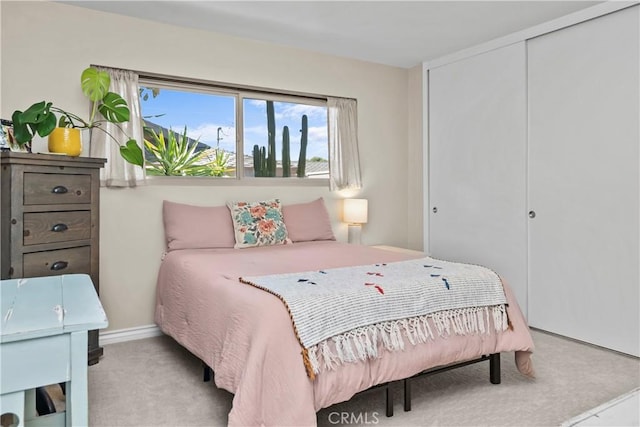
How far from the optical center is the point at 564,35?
3.40 m

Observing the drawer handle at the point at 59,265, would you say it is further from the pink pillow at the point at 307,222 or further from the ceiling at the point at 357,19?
the ceiling at the point at 357,19

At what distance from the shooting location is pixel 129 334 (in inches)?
135

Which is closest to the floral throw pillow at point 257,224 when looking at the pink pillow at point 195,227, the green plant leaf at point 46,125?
the pink pillow at point 195,227

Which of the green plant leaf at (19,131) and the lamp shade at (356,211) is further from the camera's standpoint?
the lamp shade at (356,211)

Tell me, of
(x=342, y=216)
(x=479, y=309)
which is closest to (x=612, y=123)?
(x=479, y=309)

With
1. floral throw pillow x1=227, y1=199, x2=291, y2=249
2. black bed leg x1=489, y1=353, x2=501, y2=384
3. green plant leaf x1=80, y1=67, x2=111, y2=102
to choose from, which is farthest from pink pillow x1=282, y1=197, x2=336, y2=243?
black bed leg x1=489, y1=353, x2=501, y2=384

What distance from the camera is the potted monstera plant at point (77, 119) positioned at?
2.60m

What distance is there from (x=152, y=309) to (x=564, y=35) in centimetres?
367

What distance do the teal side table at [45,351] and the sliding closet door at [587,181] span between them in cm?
320

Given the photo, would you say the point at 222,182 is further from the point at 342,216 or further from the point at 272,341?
the point at 272,341

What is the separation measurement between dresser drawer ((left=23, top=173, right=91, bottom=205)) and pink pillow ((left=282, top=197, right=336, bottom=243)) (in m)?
1.58

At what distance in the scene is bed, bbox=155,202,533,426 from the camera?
70.6 inches

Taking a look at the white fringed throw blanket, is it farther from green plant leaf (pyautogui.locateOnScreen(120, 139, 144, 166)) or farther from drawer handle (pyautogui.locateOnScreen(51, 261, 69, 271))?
green plant leaf (pyautogui.locateOnScreen(120, 139, 144, 166))

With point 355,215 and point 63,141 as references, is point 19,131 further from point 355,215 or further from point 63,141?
point 355,215
